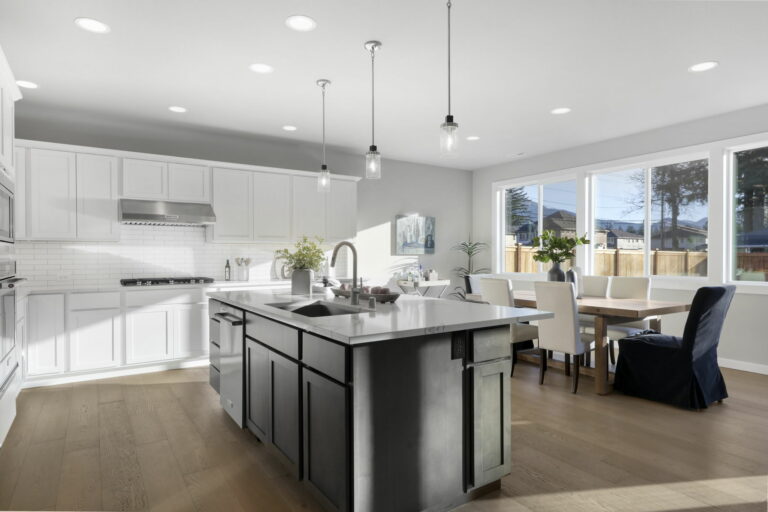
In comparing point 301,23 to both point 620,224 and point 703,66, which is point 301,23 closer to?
point 703,66

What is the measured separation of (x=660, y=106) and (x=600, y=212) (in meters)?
1.88

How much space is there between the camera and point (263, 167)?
18.7 feet

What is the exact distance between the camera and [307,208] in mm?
6059

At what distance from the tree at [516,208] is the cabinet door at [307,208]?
3.13m

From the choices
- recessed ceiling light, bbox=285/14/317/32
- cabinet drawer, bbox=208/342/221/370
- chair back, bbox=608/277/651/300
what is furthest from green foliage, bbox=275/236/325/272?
chair back, bbox=608/277/651/300

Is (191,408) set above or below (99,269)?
below

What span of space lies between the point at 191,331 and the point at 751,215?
6039 millimetres

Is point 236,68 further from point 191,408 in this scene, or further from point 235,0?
point 191,408

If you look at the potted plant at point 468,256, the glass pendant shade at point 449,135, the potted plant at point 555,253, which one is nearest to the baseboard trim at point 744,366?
the potted plant at point 555,253

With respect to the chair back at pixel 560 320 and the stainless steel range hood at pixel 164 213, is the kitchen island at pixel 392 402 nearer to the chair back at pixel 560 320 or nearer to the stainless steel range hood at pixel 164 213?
the chair back at pixel 560 320

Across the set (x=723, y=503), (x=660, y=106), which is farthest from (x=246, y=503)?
(x=660, y=106)

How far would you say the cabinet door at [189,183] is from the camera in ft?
16.9

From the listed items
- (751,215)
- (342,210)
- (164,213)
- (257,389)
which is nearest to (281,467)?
(257,389)

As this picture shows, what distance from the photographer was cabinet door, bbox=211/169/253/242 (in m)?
5.42
